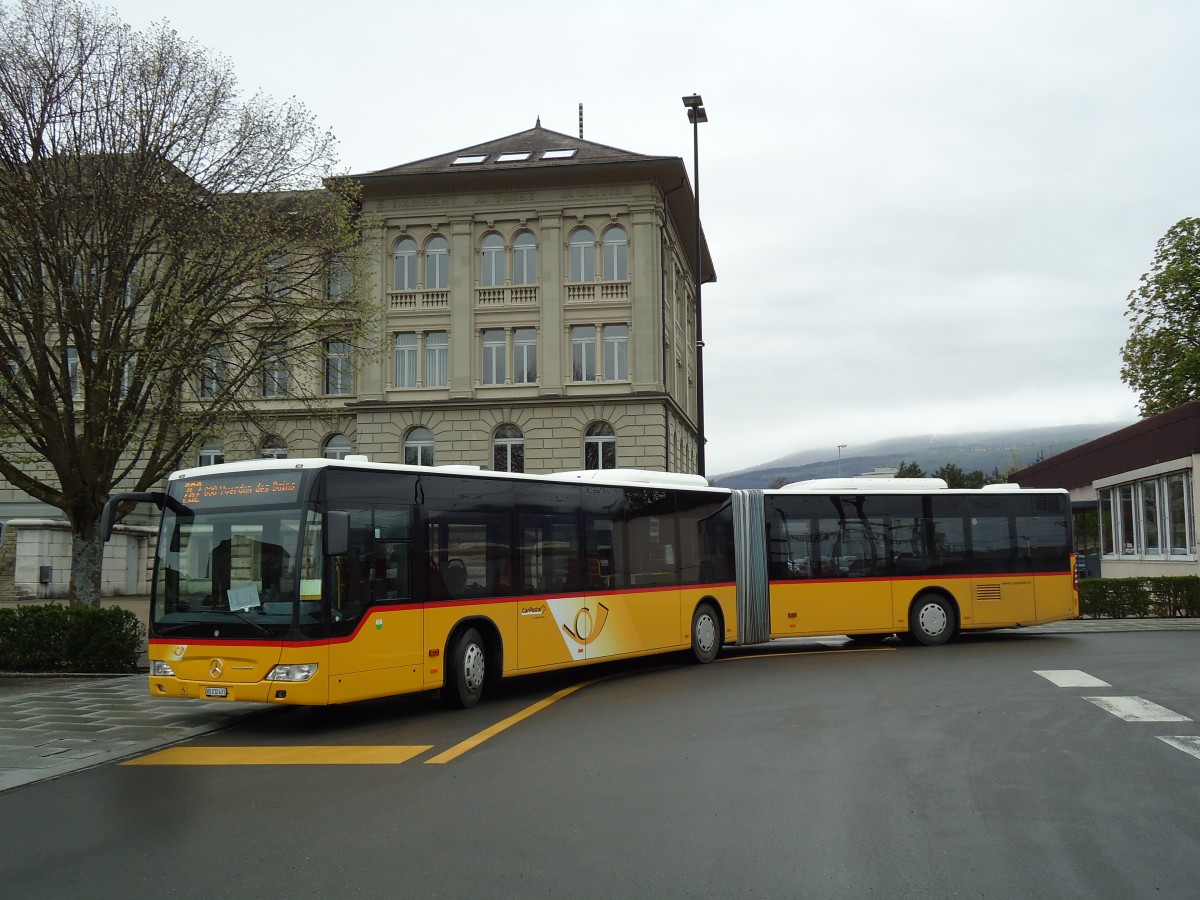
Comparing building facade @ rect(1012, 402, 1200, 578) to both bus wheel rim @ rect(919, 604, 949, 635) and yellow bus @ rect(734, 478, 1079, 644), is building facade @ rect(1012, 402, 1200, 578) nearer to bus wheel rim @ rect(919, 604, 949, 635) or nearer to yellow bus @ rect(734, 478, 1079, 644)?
yellow bus @ rect(734, 478, 1079, 644)

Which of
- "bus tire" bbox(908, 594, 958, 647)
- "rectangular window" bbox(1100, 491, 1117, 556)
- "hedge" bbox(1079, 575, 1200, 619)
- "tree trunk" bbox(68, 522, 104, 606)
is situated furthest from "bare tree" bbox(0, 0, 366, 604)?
"rectangular window" bbox(1100, 491, 1117, 556)

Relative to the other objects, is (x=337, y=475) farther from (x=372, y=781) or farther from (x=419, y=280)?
(x=419, y=280)

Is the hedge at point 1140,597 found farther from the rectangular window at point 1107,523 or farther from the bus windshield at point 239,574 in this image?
the bus windshield at point 239,574

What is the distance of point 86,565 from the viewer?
715 inches

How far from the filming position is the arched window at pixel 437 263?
4434 centimetres

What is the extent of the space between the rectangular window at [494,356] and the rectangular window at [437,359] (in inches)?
59.0

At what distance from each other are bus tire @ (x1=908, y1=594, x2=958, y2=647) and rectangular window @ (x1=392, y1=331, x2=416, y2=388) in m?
28.4

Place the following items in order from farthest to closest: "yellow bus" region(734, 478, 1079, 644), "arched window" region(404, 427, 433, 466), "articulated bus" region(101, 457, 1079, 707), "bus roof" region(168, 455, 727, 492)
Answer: "arched window" region(404, 427, 433, 466)
"yellow bus" region(734, 478, 1079, 644)
"bus roof" region(168, 455, 727, 492)
"articulated bus" region(101, 457, 1079, 707)

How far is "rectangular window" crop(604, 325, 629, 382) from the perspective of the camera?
4312cm

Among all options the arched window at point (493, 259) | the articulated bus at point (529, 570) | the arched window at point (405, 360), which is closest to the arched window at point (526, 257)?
the arched window at point (493, 259)

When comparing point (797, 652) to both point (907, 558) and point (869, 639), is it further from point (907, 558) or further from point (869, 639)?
point (869, 639)

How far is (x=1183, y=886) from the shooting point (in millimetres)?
5422

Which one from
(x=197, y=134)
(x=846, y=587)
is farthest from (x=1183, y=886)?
(x=197, y=134)

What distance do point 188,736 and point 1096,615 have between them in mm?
20978
